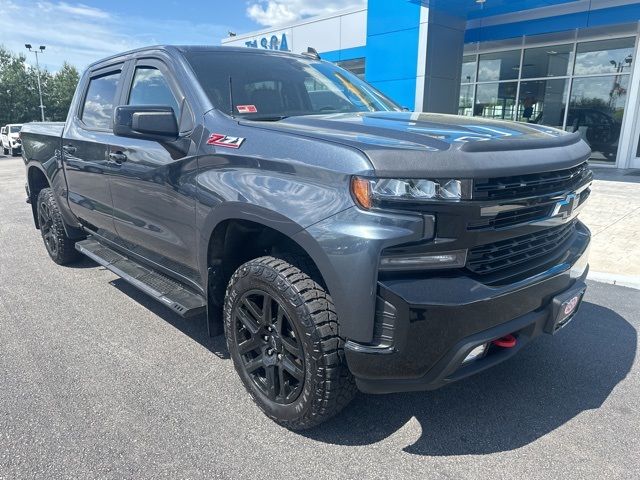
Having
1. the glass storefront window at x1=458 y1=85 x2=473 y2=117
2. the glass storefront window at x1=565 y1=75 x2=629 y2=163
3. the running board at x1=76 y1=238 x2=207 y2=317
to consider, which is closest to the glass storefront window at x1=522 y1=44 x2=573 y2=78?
the glass storefront window at x1=565 y1=75 x2=629 y2=163

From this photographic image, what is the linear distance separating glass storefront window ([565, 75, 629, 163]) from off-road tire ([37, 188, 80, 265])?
12590 mm

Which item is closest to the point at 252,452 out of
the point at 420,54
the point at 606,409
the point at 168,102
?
the point at 606,409

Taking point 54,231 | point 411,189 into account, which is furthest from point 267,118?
point 54,231

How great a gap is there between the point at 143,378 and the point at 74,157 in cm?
232

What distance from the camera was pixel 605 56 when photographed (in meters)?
12.9

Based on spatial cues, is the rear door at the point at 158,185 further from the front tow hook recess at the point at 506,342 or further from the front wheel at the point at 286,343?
the front tow hook recess at the point at 506,342

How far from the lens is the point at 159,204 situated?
3195mm

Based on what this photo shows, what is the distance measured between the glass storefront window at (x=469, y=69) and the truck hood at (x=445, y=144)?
555 inches

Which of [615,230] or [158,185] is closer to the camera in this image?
[158,185]

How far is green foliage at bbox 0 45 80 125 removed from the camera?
50562mm

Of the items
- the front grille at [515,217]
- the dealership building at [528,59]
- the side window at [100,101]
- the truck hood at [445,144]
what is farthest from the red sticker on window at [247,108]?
the dealership building at [528,59]

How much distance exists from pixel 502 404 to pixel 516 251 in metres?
1.02

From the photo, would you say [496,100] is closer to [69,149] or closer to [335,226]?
[69,149]

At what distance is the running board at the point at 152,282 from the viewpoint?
3.04 meters
